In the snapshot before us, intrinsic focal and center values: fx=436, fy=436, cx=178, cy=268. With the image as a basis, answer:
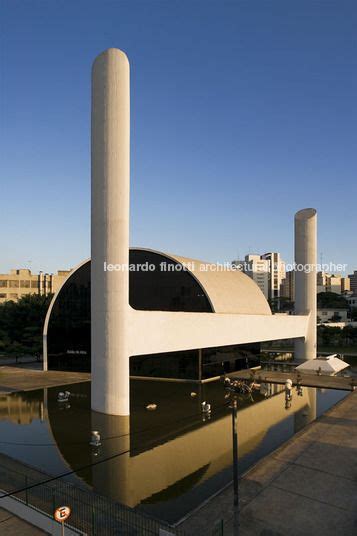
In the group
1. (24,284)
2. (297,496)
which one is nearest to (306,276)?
(297,496)

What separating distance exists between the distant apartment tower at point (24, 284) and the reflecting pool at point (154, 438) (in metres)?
93.6

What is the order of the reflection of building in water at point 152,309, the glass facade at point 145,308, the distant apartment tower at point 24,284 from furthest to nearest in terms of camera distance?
the distant apartment tower at point 24,284
the glass facade at point 145,308
the reflection of building in water at point 152,309

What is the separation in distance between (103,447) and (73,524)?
889cm

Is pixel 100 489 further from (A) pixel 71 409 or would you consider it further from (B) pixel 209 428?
(A) pixel 71 409

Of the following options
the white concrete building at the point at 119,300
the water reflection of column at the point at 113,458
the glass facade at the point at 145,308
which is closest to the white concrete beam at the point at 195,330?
the white concrete building at the point at 119,300

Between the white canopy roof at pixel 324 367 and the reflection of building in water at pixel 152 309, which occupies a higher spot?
the reflection of building in water at pixel 152 309

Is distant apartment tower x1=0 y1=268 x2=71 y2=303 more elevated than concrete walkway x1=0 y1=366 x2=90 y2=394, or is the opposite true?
distant apartment tower x1=0 y1=268 x2=71 y2=303

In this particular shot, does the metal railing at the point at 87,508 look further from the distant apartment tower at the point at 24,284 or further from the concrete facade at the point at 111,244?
the distant apartment tower at the point at 24,284

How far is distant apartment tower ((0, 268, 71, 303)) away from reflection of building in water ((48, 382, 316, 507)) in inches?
3791

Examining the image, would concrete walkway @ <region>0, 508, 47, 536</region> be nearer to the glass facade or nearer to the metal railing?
the metal railing

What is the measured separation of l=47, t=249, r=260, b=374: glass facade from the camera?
4694 cm

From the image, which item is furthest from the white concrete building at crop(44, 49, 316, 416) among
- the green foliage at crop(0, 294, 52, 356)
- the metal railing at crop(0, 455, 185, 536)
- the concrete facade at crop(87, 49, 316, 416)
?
the metal railing at crop(0, 455, 185, 536)

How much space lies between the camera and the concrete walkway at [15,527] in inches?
551

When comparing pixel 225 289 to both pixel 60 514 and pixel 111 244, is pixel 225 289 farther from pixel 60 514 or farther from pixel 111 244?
pixel 60 514
